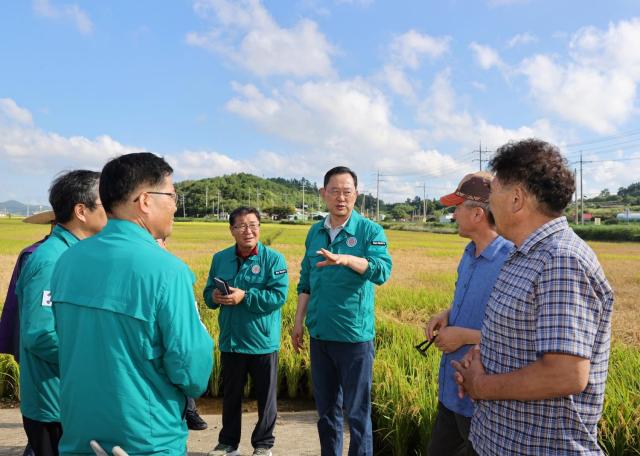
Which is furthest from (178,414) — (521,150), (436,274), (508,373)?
(436,274)

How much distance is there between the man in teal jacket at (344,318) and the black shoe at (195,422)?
132 centimetres

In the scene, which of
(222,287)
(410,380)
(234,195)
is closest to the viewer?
(222,287)

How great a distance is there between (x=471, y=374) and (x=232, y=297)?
2.18m

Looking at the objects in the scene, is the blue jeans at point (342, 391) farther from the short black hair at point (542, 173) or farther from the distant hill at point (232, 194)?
the distant hill at point (232, 194)

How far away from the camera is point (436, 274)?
16188mm

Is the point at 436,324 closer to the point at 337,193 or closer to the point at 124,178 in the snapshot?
the point at 337,193

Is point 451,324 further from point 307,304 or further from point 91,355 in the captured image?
point 91,355

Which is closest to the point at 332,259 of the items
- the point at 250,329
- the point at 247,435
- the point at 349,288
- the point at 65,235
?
the point at 349,288

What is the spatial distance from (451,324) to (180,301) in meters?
1.50

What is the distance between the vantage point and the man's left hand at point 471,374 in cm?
176

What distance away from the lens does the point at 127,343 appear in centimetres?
168

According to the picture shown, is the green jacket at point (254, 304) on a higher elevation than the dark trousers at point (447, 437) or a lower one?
higher

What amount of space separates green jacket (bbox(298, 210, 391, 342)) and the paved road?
1045 millimetres

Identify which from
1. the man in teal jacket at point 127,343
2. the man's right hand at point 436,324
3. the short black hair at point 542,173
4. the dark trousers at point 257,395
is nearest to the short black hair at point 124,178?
the man in teal jacket at point 127,343
